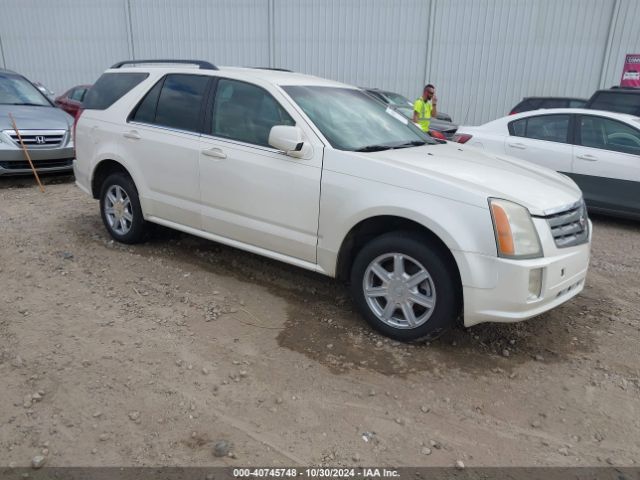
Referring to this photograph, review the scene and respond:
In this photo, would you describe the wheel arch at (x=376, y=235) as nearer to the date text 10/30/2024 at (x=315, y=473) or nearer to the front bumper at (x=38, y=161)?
the date text 10/30/2024 at (x=315, y=473)

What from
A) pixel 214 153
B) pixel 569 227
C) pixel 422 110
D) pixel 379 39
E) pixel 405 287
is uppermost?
pixel 379 39

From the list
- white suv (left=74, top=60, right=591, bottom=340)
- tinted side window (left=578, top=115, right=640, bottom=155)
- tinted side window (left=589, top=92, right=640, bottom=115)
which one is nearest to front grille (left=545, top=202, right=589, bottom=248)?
white suv (left=74, top=60, right=591, bottom=340)

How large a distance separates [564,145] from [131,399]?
6.38 metres

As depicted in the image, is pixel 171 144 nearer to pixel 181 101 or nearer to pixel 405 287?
pixel 181 101

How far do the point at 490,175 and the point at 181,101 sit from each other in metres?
2.77

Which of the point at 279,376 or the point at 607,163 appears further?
the point at 607,163

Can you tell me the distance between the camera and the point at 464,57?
15.7 meters

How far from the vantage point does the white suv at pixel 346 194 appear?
308cm

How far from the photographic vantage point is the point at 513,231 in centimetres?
300

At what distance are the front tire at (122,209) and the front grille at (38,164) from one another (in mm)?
3361

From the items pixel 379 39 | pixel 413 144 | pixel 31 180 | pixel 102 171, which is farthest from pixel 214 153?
pixel 379 39

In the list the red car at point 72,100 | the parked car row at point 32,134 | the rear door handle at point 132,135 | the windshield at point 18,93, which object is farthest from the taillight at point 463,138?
the red car at point 72,100

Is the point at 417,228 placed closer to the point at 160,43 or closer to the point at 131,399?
the point at 131,399

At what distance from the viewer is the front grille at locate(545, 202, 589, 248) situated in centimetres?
319
